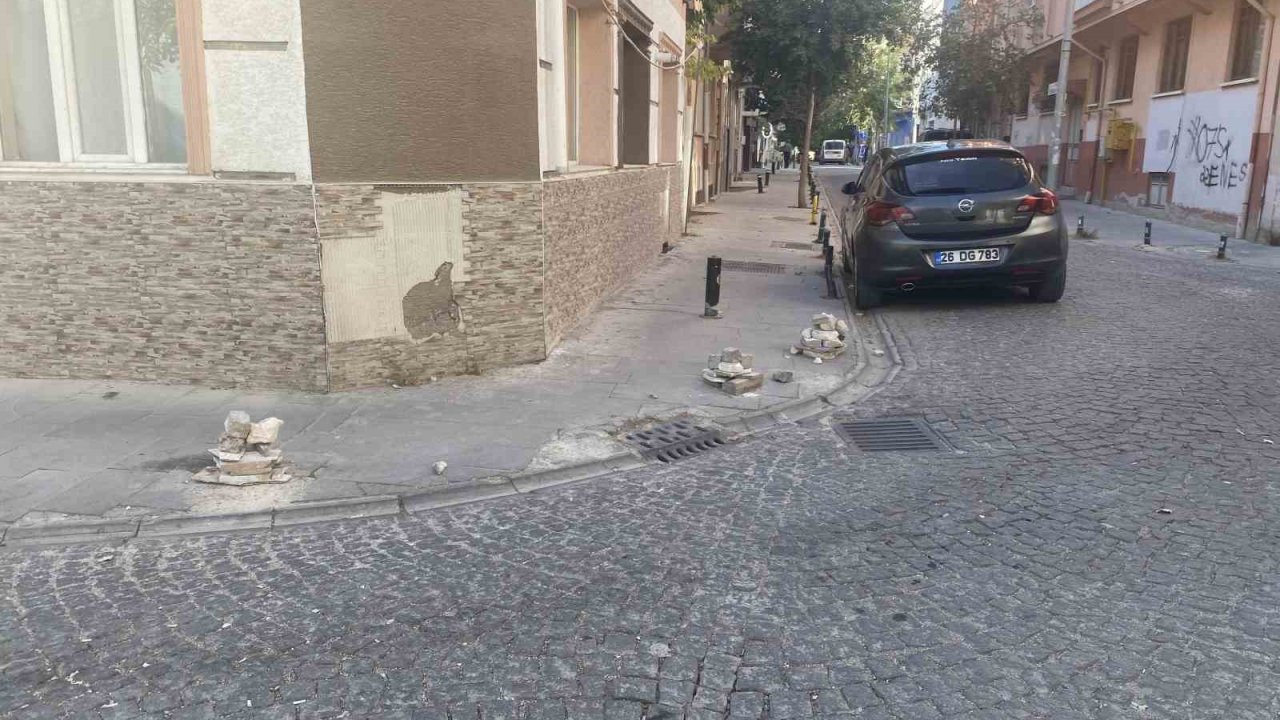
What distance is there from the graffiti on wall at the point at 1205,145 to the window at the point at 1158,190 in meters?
0.16

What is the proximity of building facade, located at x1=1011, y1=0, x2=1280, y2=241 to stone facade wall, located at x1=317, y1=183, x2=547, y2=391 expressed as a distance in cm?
1504

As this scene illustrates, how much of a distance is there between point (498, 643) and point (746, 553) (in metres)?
1.31

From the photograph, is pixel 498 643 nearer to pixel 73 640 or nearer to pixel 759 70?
pixel 73 640

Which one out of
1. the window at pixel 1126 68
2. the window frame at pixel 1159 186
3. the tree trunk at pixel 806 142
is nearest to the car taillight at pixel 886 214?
the tree trunk at pixel 806 142

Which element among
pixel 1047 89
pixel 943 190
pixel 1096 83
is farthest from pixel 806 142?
pixel 943 190

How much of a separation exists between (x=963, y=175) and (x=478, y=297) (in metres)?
5.40

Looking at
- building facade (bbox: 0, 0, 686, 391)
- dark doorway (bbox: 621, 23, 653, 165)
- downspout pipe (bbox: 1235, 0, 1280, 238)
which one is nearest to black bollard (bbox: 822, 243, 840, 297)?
dark doorway (bbox: 621, 23, 653, 165)

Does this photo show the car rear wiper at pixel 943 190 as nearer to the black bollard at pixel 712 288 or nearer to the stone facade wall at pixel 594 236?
the black bollard at pixel 712 288

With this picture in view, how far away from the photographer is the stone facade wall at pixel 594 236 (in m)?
8.40

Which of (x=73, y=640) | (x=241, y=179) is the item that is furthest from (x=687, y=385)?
(x=73, y=640)

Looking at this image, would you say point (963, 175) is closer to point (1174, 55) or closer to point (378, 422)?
point (378, 422)

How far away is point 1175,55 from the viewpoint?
23.0 metres

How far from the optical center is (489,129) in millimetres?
7352

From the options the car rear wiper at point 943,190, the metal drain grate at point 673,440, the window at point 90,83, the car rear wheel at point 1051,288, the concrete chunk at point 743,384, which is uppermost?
the window at point 90,83
